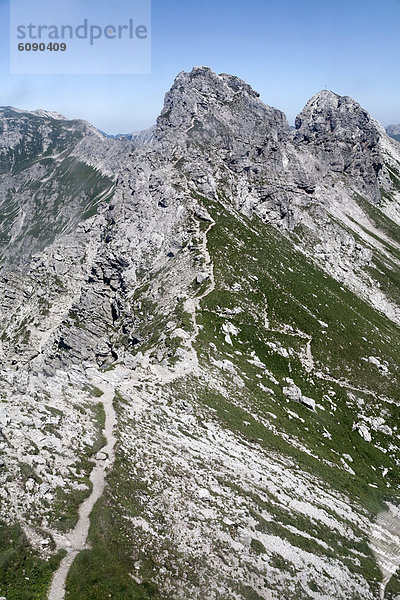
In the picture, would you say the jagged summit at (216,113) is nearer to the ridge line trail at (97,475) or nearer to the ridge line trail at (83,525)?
the ridge line trail at (97,475)

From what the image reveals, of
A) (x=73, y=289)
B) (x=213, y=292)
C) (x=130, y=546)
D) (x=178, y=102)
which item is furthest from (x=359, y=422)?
(x=178, y=102)

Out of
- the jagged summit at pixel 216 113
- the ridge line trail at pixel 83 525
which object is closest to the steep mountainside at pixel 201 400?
the ridge line trail at pixel 83 525

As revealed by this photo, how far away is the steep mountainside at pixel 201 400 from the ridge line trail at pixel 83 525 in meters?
0.12

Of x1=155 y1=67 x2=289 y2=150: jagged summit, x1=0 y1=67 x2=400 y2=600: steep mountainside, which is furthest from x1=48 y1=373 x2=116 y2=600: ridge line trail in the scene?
x1=155 y1=67 x2=289 y2=150: jagged summit

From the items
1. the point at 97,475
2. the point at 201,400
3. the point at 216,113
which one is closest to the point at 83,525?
the point at 97,475

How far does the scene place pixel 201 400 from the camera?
161ft

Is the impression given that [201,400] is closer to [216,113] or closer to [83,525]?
[83,525]

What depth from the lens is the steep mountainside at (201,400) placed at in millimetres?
24844

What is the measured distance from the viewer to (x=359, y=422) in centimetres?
6241

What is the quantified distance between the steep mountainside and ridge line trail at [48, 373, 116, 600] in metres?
0.12

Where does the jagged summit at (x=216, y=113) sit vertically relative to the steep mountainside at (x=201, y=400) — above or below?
above

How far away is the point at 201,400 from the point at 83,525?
84.6ft

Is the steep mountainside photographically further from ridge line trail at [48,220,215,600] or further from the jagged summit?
the jagged summit

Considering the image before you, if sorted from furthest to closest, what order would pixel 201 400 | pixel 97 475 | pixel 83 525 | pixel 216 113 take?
pixel 216 113, pixel 201 400, pixel 97 475, pixel 83 525
